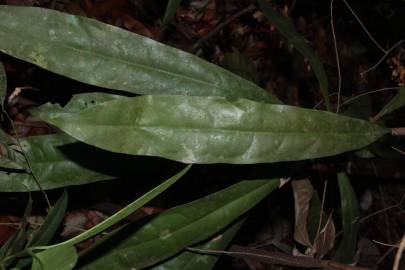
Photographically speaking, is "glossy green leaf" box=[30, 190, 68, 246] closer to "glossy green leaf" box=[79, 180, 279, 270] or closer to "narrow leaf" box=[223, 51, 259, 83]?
"glossy green leaf" box=[79, 180, 279, 270]

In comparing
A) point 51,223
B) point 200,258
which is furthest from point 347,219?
point 51,223

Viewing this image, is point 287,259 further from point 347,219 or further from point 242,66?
point 242,66

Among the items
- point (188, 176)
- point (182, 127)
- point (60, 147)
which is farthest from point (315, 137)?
point (188, 176)

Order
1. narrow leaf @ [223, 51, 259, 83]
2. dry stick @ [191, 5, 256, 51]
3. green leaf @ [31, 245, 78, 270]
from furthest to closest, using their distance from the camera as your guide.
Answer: dry stick @ [191, 5, 256, 51], narrow leaf @ [223, 51, 259, 83], green leaf @ [31, 245, 78, 270]

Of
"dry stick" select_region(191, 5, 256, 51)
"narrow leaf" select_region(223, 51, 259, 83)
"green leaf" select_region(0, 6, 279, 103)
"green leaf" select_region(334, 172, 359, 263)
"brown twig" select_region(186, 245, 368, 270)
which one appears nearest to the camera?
"green leaf" select_region(0, 6, 279, 103)

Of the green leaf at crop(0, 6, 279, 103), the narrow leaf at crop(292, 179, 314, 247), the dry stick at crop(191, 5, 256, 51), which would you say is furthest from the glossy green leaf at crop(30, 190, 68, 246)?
the dry stick at crop(191, 5, 256, 51)

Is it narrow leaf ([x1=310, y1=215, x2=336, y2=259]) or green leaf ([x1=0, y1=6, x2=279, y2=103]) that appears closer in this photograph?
green leaf ([x1=0, y1=6, x2=279, y2=103])

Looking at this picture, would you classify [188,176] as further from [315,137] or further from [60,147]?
[315,137]

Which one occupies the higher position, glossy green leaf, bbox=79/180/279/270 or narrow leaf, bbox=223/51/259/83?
narrow leaf, bbox=223/51/259/83
